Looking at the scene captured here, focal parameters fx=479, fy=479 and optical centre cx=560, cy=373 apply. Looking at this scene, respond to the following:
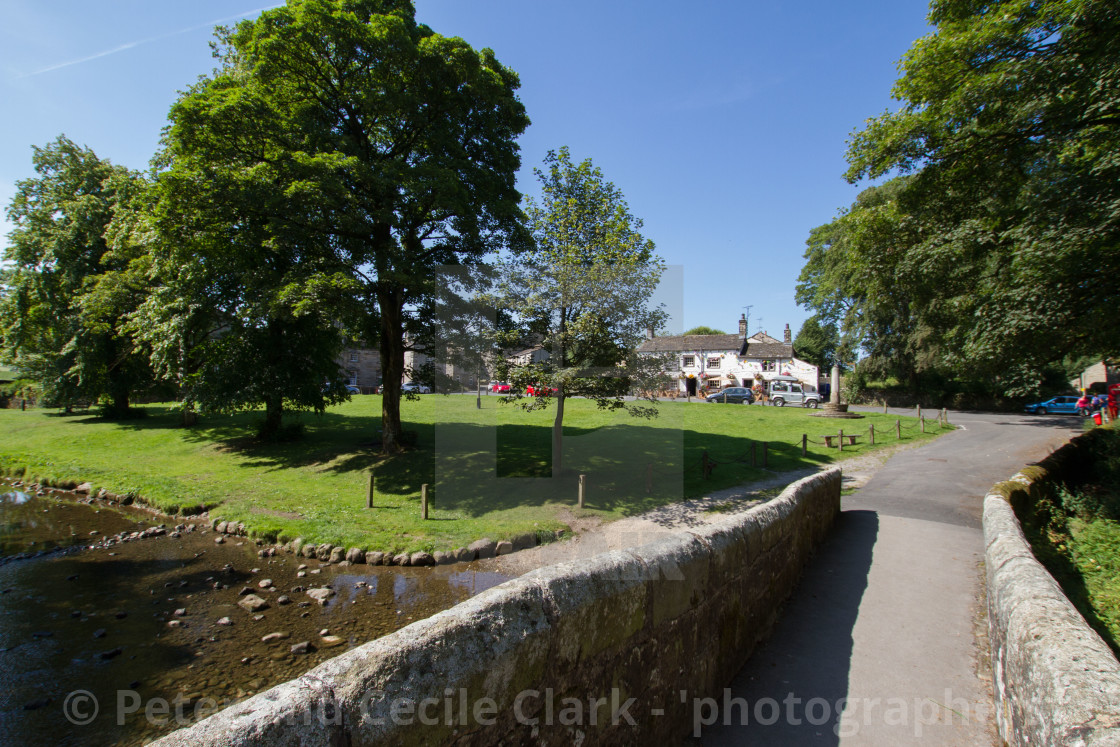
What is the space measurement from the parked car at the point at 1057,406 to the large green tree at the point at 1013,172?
2641 cm

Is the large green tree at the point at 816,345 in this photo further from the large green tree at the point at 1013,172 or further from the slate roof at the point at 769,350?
the large green tree at the point at 1013,172

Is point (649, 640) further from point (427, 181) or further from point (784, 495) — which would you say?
point (427, 181)

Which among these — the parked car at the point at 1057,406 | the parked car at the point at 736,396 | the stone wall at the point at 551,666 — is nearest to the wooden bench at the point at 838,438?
the stone wall at the point at 551,666

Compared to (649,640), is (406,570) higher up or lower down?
lower down

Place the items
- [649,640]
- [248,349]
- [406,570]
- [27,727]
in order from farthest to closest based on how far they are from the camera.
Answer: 1. [248,349]
2. [406,570]
3. [27,727]
4. [649,640]

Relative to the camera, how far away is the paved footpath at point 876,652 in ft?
11.4

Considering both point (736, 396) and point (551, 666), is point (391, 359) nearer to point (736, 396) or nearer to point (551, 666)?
point (551, 666)

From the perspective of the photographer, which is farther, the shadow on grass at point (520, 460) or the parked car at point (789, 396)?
the parked car at point (789, 396)

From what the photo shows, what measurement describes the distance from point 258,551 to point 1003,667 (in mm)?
10743

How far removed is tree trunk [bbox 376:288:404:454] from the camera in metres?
15.2

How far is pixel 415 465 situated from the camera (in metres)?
14.5

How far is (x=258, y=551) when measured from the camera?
9203 millimetres

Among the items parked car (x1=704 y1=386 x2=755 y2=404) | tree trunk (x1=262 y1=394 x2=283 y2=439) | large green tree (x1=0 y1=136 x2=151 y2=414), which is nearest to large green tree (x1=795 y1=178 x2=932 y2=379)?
parked car (x1=704 y1=386 x2=755 y2=404)

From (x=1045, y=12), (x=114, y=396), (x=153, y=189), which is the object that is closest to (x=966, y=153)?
(x=1045, y=12)
